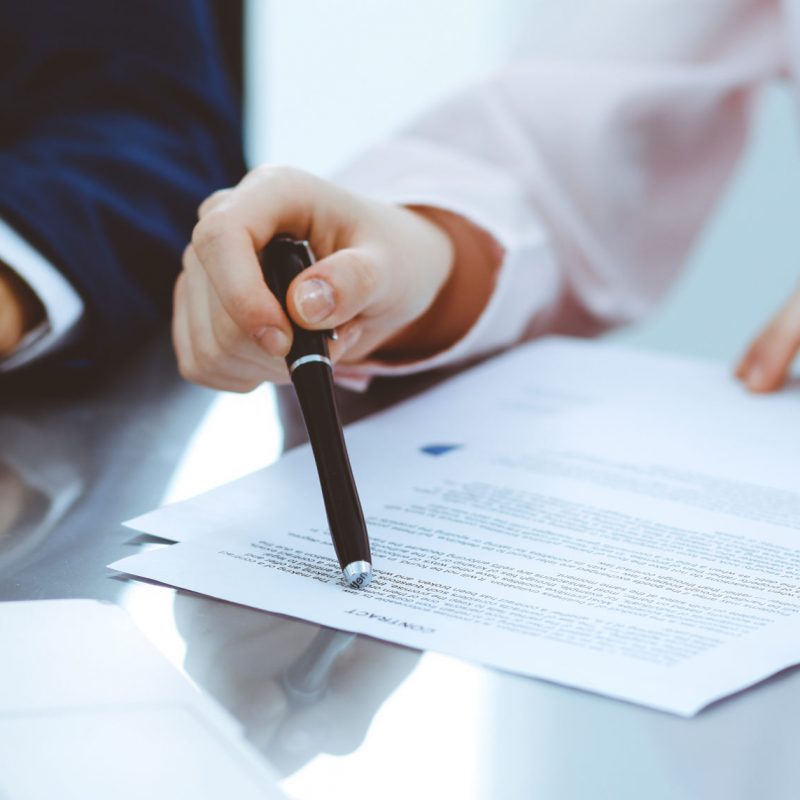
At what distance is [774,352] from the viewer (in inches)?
18.5

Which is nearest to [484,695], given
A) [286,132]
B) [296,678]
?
[296,678]

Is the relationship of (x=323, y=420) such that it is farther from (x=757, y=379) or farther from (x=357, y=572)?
(x=757, y=379)

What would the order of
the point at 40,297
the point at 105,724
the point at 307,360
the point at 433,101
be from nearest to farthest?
the point at 105,724 → the point at 307,360 → the point at 40,297 → the point at 433,101

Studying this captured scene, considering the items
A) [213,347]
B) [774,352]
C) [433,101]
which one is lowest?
[433,101]

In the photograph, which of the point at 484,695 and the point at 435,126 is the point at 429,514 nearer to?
the point at 484,695

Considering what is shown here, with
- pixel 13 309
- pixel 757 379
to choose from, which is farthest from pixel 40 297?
pixel 757 379

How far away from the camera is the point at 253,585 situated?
27cm

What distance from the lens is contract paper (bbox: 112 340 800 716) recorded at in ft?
0.80

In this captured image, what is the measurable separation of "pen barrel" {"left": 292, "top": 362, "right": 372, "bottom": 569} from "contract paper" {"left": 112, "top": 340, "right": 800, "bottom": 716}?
13mm

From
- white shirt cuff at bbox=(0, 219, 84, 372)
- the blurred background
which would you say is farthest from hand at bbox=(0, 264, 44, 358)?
the blurred background

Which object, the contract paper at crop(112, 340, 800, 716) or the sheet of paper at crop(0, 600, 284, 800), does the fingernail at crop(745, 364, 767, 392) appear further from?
the sheet of paper at crop(0, 600, 284, 800)

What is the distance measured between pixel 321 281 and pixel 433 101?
116 cm

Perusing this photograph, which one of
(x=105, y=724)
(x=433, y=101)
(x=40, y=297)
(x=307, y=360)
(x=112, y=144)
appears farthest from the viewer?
(x=433, y=101)

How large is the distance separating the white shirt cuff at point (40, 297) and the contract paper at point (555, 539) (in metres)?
0.16
